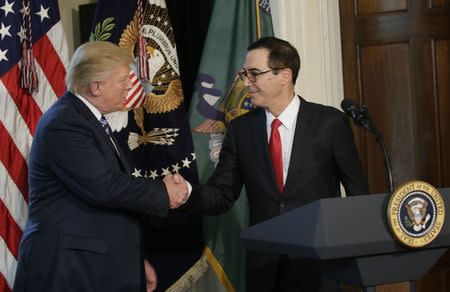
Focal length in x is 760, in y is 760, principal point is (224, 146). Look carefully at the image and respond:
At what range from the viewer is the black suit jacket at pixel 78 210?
2.57 meters

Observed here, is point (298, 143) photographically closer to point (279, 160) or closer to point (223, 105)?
point (279, 160)

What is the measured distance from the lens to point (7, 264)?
10.5 feet

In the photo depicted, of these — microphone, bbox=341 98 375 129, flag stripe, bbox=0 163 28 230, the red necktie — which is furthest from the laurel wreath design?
microphone, bbox=341 98 375 129

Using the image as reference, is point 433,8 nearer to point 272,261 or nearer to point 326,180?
point 326,180

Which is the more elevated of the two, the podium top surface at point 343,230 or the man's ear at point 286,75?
the man's ear at point 286,75

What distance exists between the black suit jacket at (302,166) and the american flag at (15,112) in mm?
761

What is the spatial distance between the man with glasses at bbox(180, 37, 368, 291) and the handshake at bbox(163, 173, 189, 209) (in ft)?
0.38

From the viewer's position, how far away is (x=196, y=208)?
10.1ft

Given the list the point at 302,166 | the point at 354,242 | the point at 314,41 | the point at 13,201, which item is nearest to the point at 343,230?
the point at 354,242

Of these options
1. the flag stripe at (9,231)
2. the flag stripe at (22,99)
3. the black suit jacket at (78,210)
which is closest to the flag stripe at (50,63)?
the flag stripe at (22,99)

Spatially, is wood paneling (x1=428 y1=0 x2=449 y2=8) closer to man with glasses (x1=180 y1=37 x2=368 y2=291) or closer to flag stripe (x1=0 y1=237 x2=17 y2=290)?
man with glasses (x1=180 y1=37 x2=368 y2=291)

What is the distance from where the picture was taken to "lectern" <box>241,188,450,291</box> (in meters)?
1.88

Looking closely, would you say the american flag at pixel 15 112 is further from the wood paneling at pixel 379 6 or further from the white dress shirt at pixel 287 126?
the wood paneling at pixel 379 6

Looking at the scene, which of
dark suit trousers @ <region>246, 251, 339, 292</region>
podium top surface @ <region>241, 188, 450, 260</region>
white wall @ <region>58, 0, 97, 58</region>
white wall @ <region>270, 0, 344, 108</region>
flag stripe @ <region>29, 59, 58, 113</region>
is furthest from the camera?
white wall @ <region>58, 0, 97, 58</region>
